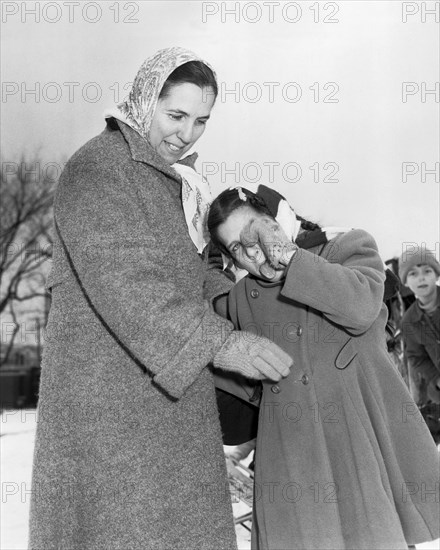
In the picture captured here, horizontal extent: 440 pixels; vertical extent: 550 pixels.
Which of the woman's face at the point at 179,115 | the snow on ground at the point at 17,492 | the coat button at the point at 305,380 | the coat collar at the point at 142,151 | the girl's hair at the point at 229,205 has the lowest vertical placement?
the snow on ground at the point at 17,492

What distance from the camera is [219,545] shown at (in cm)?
213

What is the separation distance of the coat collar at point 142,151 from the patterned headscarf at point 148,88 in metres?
0.02

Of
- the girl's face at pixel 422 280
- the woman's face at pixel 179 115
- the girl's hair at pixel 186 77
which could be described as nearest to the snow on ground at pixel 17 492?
the woman's face at pixel 179 115

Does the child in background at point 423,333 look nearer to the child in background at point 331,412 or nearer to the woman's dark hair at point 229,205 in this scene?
the child in background at point 331,412

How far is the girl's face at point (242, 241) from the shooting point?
210 cm

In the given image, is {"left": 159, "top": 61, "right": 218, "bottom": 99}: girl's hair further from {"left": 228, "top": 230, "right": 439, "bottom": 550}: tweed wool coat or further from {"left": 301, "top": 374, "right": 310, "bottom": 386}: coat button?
{"left": 301, "top": 374, "right": 310, "bottom": 386}: coat button

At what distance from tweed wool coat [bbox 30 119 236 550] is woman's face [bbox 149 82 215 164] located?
3.3 inches

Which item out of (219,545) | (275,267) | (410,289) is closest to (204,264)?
(275,267)

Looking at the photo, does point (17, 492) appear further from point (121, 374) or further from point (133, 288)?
point (133, 288)

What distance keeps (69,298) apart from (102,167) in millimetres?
355

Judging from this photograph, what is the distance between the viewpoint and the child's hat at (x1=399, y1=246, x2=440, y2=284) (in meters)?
6.11

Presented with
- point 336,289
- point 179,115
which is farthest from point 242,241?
point 179,115

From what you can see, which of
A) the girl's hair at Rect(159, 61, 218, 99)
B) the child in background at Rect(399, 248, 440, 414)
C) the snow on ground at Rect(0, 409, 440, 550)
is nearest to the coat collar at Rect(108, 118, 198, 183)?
the girl's hair at Rect(159, 61, 218, 99)

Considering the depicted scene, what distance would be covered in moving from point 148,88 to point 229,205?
396 mm
